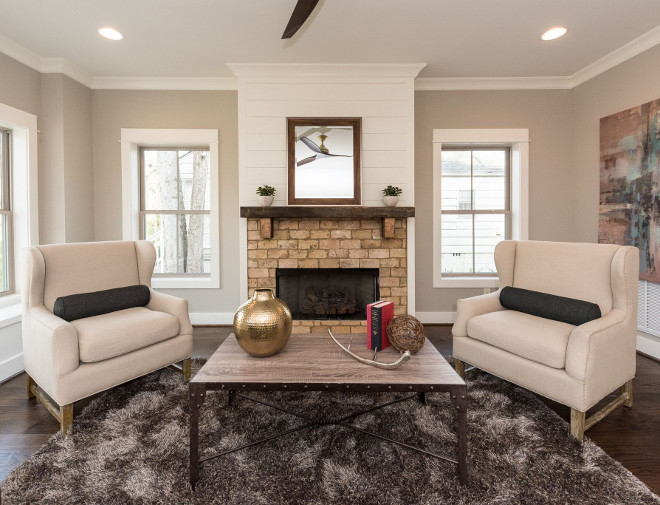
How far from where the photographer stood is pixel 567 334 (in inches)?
80.8

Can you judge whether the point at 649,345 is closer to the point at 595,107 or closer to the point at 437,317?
the point at 437,317

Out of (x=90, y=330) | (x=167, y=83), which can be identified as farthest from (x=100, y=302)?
(x=167, y=83)

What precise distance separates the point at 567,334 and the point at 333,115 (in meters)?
2.71

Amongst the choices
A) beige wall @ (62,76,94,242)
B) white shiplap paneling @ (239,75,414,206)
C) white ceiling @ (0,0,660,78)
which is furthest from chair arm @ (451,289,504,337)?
beige wall @ (62,76,94,242)

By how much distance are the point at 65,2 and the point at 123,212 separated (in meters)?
1.93

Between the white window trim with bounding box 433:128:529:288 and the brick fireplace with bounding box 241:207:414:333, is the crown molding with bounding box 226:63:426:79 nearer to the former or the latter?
the white window trim with bounding box 433:128:529:288

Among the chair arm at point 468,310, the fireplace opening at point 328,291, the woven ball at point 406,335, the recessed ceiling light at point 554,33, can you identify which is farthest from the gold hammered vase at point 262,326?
the recessed ceiling light at point 554,33

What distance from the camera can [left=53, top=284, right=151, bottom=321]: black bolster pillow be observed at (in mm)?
2281

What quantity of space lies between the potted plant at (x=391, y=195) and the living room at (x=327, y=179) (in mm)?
87

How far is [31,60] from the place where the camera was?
3.31 meters

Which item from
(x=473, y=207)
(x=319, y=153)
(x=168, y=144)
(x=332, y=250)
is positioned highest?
(x=168, y=144)

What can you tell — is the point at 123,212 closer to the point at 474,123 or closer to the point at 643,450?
the point at 474,123

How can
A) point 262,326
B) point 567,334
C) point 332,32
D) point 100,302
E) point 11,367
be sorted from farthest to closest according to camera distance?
point 332,32, point 11,367, point 100,302, point 567,334, point 262,326

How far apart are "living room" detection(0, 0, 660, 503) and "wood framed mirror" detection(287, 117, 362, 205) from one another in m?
0.03
